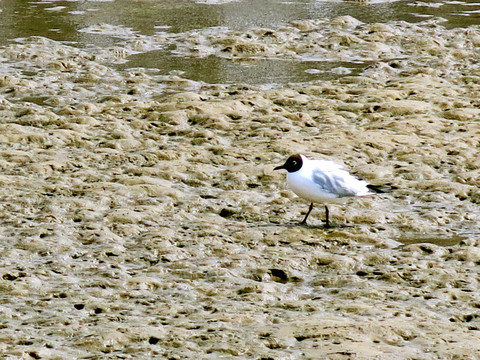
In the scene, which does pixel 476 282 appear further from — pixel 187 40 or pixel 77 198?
pixel 187 40

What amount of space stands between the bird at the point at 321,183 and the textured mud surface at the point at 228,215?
0.25 meters

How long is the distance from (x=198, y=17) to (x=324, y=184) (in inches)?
291

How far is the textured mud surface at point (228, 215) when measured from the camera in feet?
17.8

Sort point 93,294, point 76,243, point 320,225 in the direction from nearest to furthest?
1. point 93,294
2. point 76,243
3. point 320,225

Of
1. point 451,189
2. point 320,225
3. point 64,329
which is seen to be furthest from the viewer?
point 451,189

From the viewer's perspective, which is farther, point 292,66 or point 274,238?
A: point 292,66

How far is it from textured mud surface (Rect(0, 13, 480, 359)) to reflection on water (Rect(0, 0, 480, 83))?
540 mm

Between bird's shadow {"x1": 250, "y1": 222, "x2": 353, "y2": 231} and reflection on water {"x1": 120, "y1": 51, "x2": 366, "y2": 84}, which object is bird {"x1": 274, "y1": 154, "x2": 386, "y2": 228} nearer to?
bird's shadow {"x1": 250, "y1": 222, "x2": 353, "y2": 231}

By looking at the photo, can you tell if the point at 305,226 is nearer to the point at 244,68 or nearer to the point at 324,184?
the point at 324,184

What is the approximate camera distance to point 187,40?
12633 mm

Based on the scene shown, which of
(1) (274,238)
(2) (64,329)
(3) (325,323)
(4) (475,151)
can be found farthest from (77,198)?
(4) (475,151)

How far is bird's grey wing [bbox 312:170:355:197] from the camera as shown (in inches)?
275

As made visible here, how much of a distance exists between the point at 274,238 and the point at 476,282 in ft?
4.75

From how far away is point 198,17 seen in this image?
13914mm
